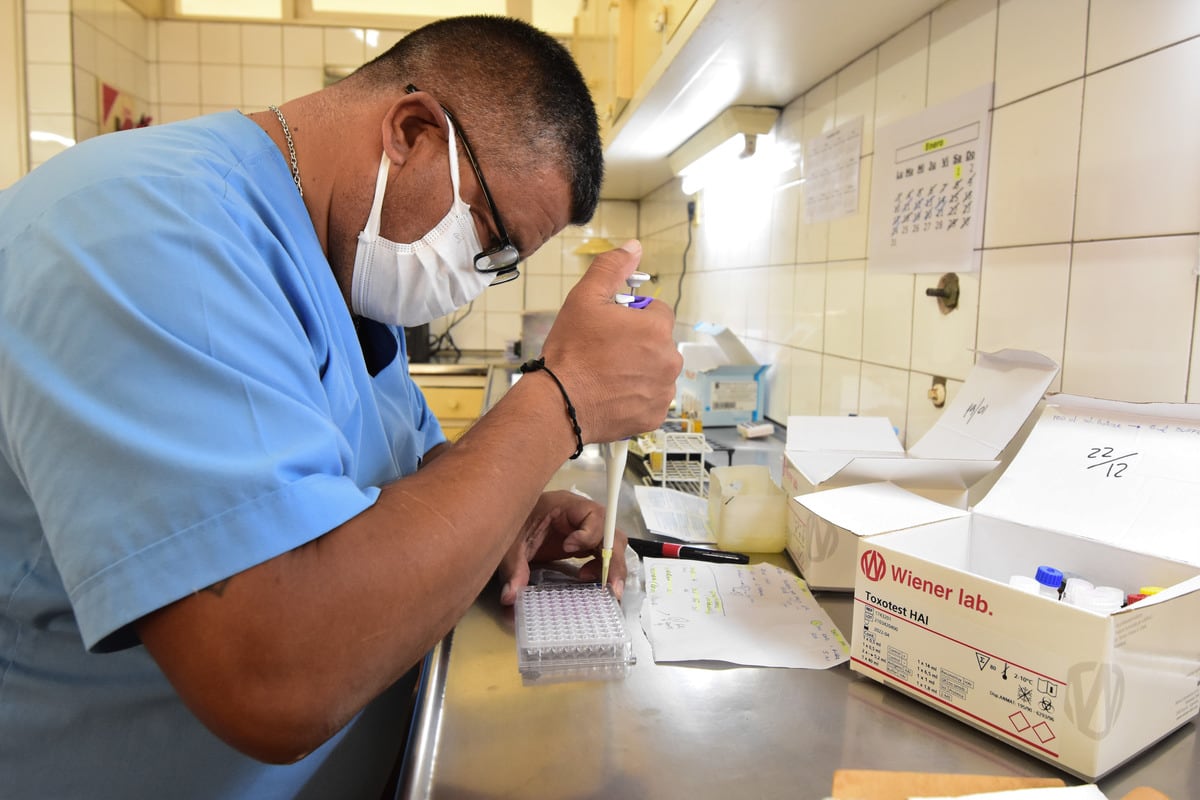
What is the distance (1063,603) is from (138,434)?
616 millimetres

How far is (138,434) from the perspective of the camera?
46 cm

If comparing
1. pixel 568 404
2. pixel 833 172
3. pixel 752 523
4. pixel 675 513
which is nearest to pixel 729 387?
pixel 833 172

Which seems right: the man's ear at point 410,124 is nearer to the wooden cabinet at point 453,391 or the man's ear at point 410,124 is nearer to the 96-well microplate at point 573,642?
the 96-well microplate at point 573,642

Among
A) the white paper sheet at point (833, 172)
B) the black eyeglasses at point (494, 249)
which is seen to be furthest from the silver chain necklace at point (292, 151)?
the white paper sheet at point (833, 172)

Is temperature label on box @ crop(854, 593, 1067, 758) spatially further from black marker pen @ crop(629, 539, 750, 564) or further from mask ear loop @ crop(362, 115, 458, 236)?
mask ear loop @ crop(362, 115, 458, 236)

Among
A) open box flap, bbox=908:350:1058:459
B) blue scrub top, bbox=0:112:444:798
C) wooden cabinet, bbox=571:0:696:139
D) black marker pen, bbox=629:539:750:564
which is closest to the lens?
blue scrub top, bbox=0:112:444:798

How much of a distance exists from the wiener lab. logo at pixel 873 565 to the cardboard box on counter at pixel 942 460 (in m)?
0.17

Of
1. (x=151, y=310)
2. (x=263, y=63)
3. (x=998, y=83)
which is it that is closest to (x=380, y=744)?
(x=151, y=310)

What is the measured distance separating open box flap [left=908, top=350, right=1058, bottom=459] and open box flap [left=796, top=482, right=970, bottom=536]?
147 millimetres

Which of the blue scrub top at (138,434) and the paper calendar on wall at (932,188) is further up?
the paper calendar on wall at (932,188)

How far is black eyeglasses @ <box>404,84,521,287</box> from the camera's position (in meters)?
0.76

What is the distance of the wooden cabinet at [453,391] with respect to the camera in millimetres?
3129

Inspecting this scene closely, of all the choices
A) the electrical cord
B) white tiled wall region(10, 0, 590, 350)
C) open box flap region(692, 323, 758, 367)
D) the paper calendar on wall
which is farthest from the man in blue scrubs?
white tiled wall region(10, 0, 590, 350)

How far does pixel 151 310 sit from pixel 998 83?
1043mm
